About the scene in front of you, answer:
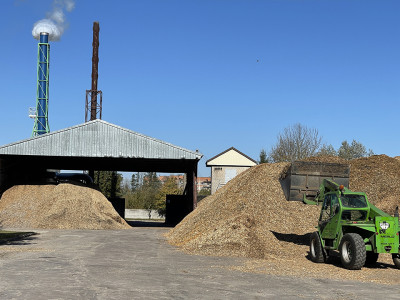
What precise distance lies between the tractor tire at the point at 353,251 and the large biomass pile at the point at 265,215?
368 cm

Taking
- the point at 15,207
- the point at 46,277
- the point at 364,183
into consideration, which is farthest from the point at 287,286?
the point at 15,207

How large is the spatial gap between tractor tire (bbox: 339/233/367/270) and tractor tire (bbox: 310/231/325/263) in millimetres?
1301

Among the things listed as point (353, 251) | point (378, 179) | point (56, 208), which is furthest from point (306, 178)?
point (56, 208)

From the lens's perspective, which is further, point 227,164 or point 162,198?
point 162,198

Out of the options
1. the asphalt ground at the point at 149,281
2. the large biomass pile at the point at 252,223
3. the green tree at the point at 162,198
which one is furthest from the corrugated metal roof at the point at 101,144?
the green tree at the point at 162,198

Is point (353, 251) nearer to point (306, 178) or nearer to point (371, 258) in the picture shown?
point (371, 258)

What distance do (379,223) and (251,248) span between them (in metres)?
5.53

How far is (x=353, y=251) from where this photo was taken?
1380cm

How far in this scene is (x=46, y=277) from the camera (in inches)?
460

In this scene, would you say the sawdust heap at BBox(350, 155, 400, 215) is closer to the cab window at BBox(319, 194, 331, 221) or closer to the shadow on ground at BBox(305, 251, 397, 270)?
the shadow on ground at BBox(305, 251, 397, 270)

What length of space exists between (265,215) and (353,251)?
8099 millimetres

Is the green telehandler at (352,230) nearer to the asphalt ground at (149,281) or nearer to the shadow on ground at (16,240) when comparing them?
the asphalt ground at (149,281)

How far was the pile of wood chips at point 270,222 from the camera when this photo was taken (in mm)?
16297

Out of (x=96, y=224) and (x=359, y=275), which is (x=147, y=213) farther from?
(x=359, y=275)
